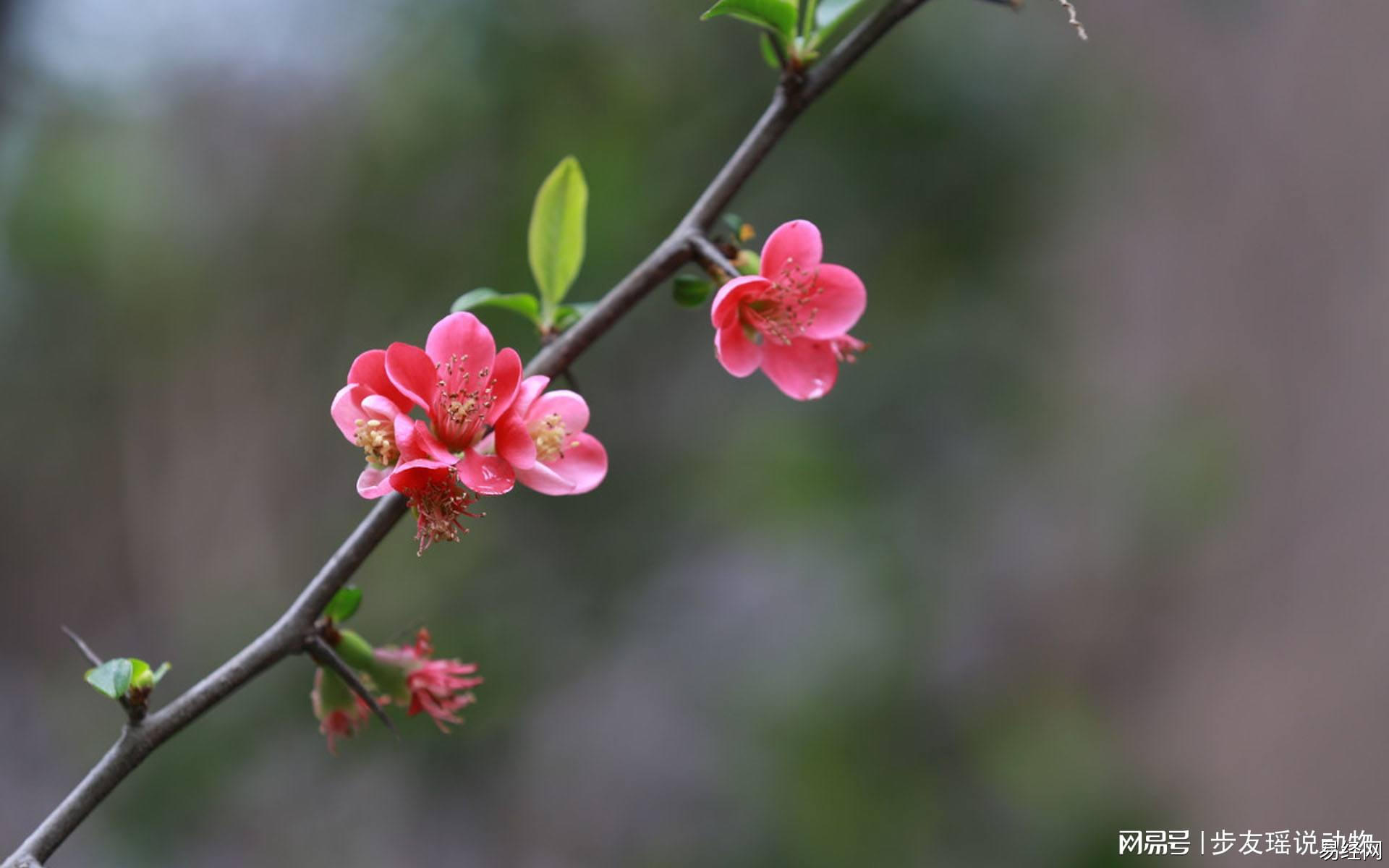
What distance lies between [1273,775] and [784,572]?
1821 millimetres

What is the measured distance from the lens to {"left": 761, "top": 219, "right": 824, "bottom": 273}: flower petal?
0.59m

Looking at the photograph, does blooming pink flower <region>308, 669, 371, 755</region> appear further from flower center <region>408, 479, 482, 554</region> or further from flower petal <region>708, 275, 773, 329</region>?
flower petal <region>708, 275, 773, 329</region>

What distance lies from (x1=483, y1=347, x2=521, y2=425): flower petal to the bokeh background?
114 centimetres

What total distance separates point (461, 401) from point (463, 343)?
30 millimetres

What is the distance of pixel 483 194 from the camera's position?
1800 mm

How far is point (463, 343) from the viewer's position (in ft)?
1.64

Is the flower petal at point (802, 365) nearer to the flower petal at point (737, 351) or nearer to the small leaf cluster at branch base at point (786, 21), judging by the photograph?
the flower petal at point (737, 351)

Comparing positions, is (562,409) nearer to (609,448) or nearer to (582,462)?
(582,462)

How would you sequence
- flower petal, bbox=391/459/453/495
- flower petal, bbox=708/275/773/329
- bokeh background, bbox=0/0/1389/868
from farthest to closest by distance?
bokeh background, bbox=0/0/1389/868, flower petal, bbox=708/275/773/329, flower petal, bbox=391/459/453/495

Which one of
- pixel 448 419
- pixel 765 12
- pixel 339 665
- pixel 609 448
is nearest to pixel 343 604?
pixel 339 665

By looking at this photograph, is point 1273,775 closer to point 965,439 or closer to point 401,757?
point 965,439

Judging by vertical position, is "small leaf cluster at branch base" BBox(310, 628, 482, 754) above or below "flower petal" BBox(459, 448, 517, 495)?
below

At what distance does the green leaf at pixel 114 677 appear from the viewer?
46 centimetres

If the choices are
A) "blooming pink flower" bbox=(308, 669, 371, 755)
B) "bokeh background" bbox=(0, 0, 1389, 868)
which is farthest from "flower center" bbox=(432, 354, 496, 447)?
"bokeh background" bbox=(0, 0, 1389, 868)
